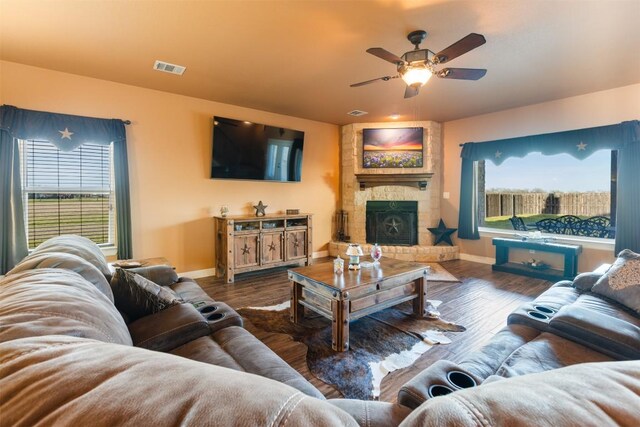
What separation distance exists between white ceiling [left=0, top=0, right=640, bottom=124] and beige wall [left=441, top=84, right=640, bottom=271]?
32 cm

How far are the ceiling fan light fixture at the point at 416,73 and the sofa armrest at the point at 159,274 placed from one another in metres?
2.88

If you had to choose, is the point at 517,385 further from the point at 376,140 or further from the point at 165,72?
the point at 376,140

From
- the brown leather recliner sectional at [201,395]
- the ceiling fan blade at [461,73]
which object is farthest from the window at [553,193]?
the brown leather recliner sectional at [201,395]

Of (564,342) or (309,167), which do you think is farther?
(309,167)

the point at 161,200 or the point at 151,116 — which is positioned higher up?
the point at 151,116

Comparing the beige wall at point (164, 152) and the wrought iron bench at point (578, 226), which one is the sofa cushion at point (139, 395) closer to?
the beige wall at point (164, 152)


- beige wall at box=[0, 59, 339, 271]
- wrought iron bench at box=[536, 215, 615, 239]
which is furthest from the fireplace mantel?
wrought iron bench at box=[536, 215, 615, 239]

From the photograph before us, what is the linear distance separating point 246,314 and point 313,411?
9.54 ft

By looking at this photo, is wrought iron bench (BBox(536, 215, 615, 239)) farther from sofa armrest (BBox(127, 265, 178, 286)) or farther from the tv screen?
sofa armrest (BBox(127, 265, 178, 286))

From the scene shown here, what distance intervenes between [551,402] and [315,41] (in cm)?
302

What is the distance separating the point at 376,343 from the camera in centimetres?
248

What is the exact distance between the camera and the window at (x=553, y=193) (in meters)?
4.29

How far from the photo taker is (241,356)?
144 cm

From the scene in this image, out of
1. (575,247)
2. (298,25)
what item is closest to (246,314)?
(298,25)
